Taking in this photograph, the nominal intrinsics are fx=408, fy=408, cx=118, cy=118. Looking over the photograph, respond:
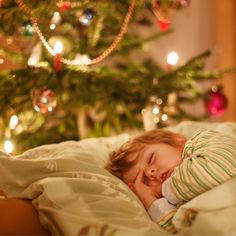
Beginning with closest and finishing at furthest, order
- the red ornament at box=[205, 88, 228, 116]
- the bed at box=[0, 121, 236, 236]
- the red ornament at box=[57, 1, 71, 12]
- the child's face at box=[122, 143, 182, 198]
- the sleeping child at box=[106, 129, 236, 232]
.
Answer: the bed at box=[0, 121, 236, 236], the sleeping child at box=[106, 129, 236, 232], the child's face at box=[122, 143, 182, 198], the red ornament at box=[57, 1, 71, 12], the red ornament at box=[205, 88, 228, 116]

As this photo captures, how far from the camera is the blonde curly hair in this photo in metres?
1.08

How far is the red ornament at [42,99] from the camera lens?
4.35 feet

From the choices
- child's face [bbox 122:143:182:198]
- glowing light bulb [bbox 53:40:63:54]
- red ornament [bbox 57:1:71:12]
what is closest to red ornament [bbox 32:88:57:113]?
glowing light bulb [bbox 53:40:63:54]

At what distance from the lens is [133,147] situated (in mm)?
1110

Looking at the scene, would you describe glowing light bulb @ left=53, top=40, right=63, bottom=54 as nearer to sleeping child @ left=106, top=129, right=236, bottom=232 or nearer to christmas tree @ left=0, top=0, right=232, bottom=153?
christmas tree @ left=0, top=0, right=232, bottom=153

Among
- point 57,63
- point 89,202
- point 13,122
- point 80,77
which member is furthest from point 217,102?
point 89,202

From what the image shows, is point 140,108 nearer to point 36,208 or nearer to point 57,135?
point 57,135

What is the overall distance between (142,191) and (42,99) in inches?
19.9

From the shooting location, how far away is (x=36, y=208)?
0.86m

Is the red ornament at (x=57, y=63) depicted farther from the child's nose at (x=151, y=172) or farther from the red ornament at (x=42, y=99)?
the child's nose at (x=151, y=172)

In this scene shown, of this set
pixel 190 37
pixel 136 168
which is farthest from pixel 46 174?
pixel 190 37

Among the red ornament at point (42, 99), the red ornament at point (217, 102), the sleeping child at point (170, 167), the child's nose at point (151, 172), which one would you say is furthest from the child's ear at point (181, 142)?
the red ornament at point (217, 102)

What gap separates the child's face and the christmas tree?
417 millimetres

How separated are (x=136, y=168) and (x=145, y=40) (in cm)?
91
